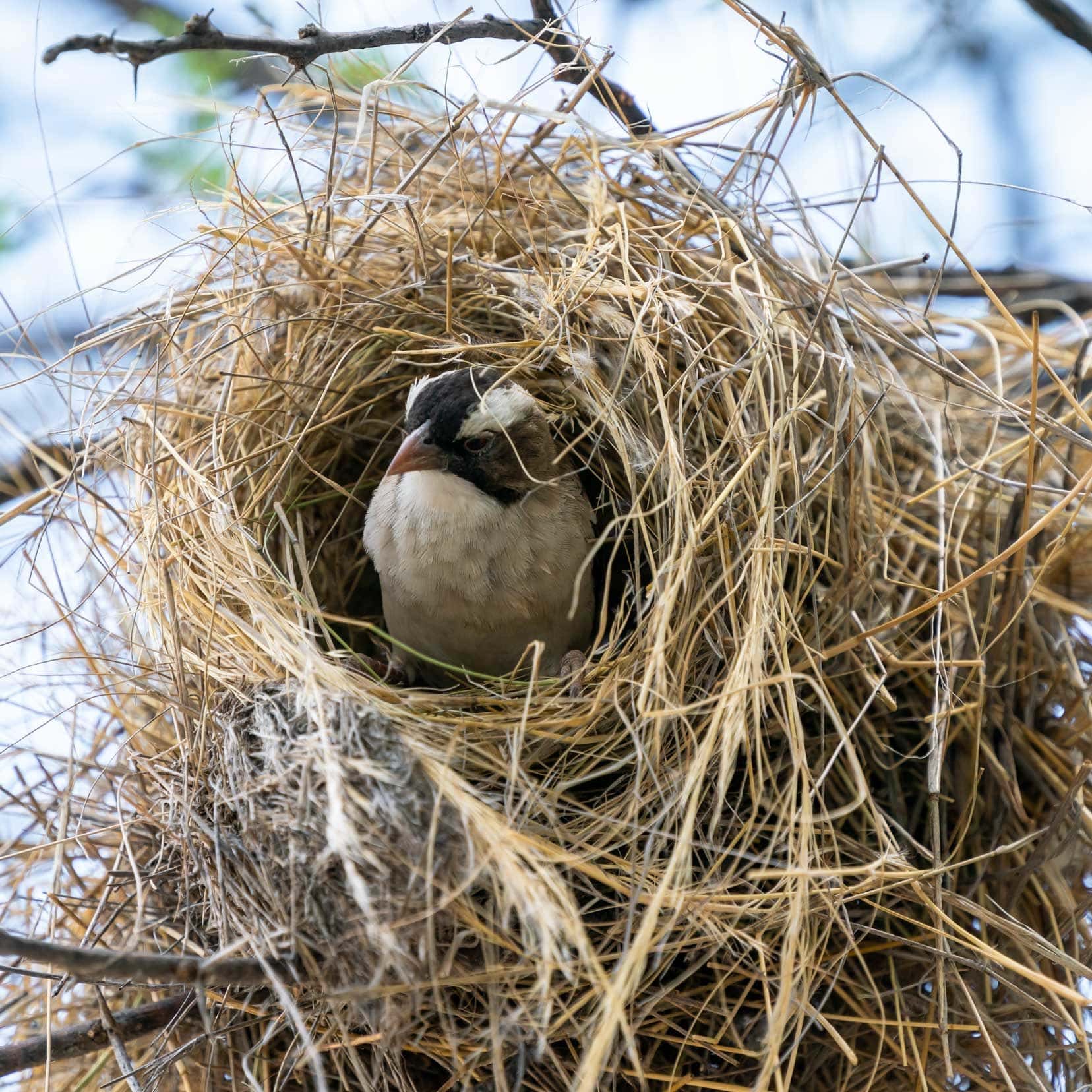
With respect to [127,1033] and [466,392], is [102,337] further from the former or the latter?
[127,1033]

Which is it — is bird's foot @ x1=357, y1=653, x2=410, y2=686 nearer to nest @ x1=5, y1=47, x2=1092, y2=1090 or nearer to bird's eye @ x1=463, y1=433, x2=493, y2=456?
nest @ x1=5, y1=47, x2=1092, y2=1090

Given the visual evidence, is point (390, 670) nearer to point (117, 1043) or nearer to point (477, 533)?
point (477, 533)

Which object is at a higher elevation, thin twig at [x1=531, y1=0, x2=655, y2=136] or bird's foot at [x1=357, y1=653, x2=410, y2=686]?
thin twig at [x1=531, y1=0, x2=655, y2=136]

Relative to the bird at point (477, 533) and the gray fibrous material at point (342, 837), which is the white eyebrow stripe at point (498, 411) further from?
the gray fibrous material at point (342, 837)

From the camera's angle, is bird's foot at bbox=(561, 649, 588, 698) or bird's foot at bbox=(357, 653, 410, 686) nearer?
bird's foot at bbox=(561, 649, 588, 698)

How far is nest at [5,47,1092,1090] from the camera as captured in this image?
2.15 meters

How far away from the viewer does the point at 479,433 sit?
3084 millimetres

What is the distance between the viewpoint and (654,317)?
2.86 meters

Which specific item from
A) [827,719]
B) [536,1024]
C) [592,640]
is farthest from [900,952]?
[592,640]

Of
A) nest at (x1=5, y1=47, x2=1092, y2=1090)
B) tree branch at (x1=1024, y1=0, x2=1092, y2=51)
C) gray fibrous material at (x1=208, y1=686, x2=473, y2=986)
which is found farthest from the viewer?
tree branch at (x1=1024, y1=0, x2=1092, y2=51)

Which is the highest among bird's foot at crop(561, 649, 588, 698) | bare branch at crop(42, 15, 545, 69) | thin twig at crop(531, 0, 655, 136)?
bare branch at crop(42, 15, 545, 69)

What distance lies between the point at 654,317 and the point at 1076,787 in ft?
4.99

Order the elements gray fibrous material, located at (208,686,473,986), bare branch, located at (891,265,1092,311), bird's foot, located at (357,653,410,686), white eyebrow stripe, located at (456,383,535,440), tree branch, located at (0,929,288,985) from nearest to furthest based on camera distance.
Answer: tree branch, located at (0,929,288,985), gray fibrous material, located at (208,686,473,986), white eyebrow stripe, located at (456,383,535,440), bird's foot, located at (357,653,410,686), bare branch, located at (891,265,1092,311)

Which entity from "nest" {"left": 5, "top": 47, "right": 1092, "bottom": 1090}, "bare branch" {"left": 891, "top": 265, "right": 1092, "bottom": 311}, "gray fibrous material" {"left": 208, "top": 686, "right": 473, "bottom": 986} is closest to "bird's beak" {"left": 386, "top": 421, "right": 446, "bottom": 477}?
"nest" {"left": 5, "top": 47, "right": 1092, "bottom": 1090}
